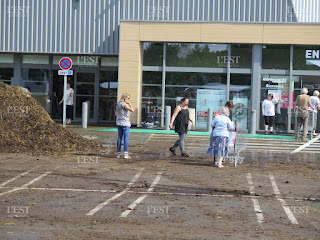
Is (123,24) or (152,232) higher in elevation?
(123,24)

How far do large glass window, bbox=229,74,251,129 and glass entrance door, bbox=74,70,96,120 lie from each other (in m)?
7.32

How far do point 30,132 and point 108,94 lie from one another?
12.3m

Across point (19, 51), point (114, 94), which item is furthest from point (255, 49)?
point (19, 51)

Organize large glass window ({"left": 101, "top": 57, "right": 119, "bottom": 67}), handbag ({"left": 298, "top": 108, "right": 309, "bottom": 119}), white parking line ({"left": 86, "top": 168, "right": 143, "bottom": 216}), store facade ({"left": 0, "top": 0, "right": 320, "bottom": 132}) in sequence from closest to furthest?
1. white parking line ({"left": 86, "top": 168, "right": 143, "bottom": 216})
2. handbag ({"left": 298, "top": 108, "right": 309, "bottom": 119})
3. store facade ({"left": 0, "top": 0, "right": 320, "bottom": 132})
4. large glass window ({"left": 101, "top": 57, "right": 119, "bottom": 67})

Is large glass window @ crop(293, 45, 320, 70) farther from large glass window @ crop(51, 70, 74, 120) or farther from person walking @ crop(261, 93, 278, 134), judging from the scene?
large glass window @ crop(51, 70, 74, 120)

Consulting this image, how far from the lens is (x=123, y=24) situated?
2638 centimetres

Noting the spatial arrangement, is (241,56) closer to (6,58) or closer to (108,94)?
(108,94)

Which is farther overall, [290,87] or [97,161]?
[290,87]

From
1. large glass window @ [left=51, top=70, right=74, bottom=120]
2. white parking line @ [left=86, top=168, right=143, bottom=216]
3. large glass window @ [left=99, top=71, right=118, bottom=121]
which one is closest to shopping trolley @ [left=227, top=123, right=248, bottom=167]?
white parking line @ [left=86, top=168, right=143, bottom=216]

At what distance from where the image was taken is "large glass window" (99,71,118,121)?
29.8 meters

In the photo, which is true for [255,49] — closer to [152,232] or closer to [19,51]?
[19,51]

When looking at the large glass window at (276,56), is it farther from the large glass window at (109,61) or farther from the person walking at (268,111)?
the large glass window at (109,61)

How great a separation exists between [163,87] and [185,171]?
42.6 feet

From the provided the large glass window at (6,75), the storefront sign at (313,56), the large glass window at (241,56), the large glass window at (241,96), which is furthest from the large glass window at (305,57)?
the large glass window at (6,75)
